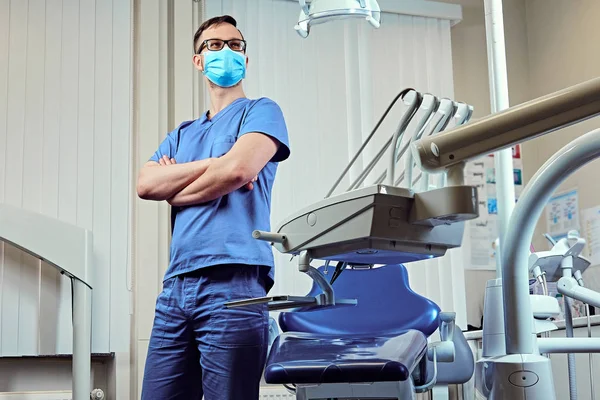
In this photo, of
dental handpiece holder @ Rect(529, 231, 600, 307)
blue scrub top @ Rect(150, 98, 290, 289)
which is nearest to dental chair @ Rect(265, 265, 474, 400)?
blue scrub top @ Rect(150, 98, 290, 289)

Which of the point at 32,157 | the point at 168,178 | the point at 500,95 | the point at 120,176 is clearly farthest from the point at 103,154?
the point at 500,95

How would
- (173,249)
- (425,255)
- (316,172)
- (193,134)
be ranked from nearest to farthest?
(425,255) < (173,249) < (193,134) < (316,172)

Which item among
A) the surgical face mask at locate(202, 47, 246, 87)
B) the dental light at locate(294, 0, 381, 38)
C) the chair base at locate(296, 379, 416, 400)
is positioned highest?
the dental light at locate(294, 0, 381, 38)

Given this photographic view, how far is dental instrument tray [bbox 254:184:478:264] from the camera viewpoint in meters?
1.14

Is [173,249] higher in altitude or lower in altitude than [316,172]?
lower

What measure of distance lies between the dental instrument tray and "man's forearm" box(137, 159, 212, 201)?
75 centimetres

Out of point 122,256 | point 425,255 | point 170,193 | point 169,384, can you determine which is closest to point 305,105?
point 122,256

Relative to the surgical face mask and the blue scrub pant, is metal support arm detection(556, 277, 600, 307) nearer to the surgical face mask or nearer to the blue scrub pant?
the blue scrub pant

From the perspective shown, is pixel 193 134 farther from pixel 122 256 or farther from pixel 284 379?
pixel 122 256

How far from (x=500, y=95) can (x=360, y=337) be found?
0.88 metres

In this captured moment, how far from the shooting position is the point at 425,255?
1.29m

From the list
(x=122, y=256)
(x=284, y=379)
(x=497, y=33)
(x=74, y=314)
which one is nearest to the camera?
(x=497, y=33)

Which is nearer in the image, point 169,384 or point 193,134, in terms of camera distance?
point 169,384

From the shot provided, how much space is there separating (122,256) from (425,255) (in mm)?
2181
